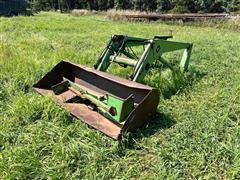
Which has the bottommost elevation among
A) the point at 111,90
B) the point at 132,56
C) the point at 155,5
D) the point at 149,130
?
the point at 155,5

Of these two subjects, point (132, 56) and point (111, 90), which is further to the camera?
point (132, 56)

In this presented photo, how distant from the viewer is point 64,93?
4.22 meters

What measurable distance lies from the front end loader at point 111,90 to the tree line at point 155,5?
25.2 metres

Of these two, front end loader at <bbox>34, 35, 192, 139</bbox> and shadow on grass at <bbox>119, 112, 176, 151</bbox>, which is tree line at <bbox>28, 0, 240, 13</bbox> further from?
shadow on grass at <bbox>119, 112, 176, 151</bbox>

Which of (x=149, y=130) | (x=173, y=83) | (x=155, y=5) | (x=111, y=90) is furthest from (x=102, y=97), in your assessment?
(x=155, y=5)

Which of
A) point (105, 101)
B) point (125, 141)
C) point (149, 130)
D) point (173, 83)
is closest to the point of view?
point (125, 141)

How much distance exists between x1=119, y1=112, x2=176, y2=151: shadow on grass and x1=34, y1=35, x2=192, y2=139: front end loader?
2.5 inches

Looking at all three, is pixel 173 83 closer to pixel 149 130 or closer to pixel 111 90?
pixel 111 90

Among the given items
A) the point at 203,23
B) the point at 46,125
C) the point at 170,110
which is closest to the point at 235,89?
the point at 170,110

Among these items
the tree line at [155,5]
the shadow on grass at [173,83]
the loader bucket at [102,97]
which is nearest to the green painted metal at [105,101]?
the loader bucket at [102,97]

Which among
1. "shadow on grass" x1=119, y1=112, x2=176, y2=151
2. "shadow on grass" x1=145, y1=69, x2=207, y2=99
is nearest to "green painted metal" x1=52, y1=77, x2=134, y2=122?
"shadow on grass" x1=119, y1=112, x2=176, y2=151

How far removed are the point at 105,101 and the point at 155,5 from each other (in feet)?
109

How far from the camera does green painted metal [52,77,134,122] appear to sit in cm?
330

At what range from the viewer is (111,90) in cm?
403
